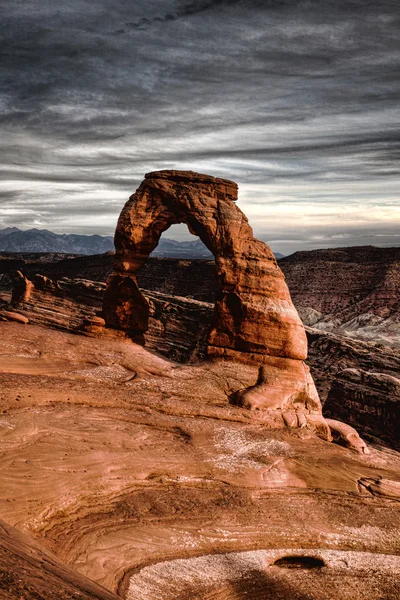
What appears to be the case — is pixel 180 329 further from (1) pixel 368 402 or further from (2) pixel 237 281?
(2) pixel 237 281

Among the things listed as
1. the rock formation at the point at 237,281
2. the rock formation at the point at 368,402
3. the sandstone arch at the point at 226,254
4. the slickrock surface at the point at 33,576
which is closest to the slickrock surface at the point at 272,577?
the slickrock surface at the point at 33,576

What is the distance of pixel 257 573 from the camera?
10.1 metres

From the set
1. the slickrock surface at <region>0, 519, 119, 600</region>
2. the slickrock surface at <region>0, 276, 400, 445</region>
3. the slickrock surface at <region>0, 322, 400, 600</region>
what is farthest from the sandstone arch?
the slickrock surface at <region>0, 276, 400, 445</region>

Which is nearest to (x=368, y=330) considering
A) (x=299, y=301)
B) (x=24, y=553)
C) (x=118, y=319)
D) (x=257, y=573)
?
(x=299, y=301)

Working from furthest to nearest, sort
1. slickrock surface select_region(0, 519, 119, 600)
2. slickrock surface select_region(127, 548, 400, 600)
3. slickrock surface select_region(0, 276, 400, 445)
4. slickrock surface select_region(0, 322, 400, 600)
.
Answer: slickrock surface select_region(0, 276, 400, 445) → slickrock surface select_region(0, 322, 400, 600) → slickrock surface select_region(127, 548, 400, 600) → slickrock surface select_region(0, 519, 119, 600)

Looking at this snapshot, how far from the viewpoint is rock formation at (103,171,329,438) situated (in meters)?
17.6

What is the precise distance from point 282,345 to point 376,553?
759 cm

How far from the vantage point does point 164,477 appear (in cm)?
1184

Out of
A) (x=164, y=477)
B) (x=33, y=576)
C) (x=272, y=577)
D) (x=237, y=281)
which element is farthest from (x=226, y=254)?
(x=33, y=576)

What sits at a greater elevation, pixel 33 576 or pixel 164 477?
pixel 33 576

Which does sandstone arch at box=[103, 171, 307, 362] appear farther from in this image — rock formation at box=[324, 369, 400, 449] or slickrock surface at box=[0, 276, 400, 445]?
slickrock surface at box=[0, 276, 400, 445]

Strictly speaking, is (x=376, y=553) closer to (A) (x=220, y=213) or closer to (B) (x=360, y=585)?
(B) (x=360, y=585)

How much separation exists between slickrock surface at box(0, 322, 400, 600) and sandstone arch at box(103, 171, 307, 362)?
97.3 inches

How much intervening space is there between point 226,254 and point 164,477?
9.12 m
